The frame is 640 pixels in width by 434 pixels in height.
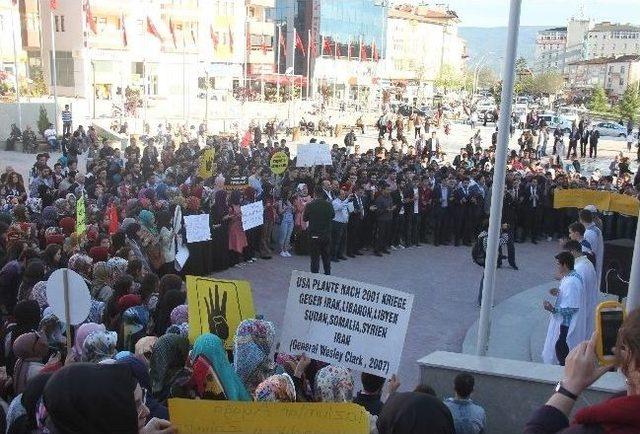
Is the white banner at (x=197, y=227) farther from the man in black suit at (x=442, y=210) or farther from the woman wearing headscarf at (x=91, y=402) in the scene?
the woman wearing headscarf at (x=91, y=402)

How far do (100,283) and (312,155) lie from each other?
10987 millimetres

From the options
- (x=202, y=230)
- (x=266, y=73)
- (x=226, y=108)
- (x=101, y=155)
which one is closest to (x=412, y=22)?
(x=266, y=73)

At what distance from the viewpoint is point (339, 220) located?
15.0 m

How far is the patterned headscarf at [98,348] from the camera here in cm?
516

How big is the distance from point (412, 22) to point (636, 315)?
120 metres

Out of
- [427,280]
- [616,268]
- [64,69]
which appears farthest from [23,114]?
[616,268]

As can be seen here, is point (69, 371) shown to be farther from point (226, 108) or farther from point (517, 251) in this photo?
point (226, 108)

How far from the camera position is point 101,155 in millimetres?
20875

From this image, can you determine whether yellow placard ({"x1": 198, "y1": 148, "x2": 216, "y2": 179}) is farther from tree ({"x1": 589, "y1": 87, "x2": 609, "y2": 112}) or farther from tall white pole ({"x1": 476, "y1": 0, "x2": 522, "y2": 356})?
tree ({"x1": 589, "y1": 87, "x2": 609, "y2": 112})

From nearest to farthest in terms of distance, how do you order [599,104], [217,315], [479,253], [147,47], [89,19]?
[217,315], [479,253], [89,19], [147,47], [599,104]

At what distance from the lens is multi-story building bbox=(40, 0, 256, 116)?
54.6 meters

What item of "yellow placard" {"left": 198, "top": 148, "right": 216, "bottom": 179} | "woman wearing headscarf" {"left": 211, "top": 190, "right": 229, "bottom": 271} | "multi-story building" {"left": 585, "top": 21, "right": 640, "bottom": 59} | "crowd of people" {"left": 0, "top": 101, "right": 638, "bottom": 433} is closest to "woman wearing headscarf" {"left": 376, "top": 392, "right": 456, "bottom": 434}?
"crowd of people" {"left": 0, "top": 101, "right": 638, "bottom": 433}

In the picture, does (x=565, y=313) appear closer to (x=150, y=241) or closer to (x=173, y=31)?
(x=150, y=241)

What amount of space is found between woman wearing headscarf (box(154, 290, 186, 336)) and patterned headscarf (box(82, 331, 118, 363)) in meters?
1.58
